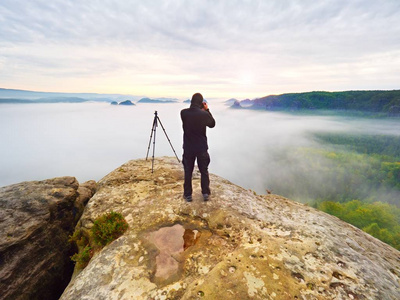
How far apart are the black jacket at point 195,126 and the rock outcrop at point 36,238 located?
662 centimetres

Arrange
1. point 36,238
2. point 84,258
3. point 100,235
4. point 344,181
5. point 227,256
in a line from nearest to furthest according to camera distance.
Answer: point 227,256, point 84,258, point 100,235, point 36,238, point 344,181

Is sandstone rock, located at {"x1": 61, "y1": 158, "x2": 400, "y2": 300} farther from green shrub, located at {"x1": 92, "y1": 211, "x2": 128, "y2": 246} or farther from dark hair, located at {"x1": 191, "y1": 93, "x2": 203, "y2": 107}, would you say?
dark hair, located at {"x1": 191, "y1": 93, "x2": 203, "y2": 107}

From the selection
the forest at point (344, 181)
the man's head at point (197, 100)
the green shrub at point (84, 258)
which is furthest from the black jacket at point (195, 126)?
the forest at point (344, 181)

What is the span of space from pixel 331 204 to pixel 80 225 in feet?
301

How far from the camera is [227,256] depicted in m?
6.27

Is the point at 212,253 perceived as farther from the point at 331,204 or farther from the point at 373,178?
the point at 373,178

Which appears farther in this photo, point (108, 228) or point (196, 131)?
point (196, 131)

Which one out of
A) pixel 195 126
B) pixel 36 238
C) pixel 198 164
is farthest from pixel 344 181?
pixel 36 238

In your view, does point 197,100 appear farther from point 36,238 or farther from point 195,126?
point 36,238

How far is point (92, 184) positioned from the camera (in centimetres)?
1230

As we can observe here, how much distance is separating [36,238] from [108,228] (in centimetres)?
349

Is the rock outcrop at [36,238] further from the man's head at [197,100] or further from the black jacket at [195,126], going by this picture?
the man's head at [197,100]

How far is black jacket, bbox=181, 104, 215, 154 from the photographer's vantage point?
848 centimetres

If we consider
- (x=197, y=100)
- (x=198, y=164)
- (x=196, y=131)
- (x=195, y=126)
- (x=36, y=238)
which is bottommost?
(x=36, y=238)
